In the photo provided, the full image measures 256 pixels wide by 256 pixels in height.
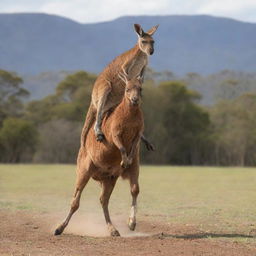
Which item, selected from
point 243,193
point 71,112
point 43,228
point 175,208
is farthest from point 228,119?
point 43,228

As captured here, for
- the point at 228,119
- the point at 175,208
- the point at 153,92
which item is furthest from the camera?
the point at 228,119

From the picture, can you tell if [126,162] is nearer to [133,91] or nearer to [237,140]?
[133,91]

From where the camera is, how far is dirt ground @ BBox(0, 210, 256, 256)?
27.3 feet

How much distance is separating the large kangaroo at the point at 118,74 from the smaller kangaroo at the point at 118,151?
17cm

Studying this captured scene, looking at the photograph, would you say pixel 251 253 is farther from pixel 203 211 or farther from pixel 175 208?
pixel 175 208

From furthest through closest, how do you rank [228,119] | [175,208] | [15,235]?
[228,119] → [175,208] → [15,235]

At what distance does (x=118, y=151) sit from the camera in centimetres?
996

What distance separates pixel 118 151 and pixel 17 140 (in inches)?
1997

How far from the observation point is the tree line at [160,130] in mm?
60531

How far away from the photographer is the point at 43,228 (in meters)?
11.3

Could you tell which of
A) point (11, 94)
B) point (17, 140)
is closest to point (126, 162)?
point (17, 140)

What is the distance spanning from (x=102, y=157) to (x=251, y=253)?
9.97 ft

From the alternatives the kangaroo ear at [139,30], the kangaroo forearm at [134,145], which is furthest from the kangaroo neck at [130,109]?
the kangaroo ear at [139,30]

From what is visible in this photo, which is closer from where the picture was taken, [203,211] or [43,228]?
[43,228]
